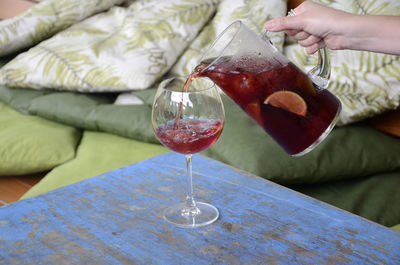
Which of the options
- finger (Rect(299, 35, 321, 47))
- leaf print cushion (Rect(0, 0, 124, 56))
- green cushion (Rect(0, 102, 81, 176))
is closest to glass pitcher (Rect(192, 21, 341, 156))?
finger (Rect(299, 35, 321, 47))

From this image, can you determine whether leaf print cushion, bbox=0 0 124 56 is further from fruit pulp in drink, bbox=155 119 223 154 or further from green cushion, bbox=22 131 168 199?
fruit pulp in drink, bbox=155 119 223 154

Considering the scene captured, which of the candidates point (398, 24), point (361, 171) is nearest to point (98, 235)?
point (398, 24)

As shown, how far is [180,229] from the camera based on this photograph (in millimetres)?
732

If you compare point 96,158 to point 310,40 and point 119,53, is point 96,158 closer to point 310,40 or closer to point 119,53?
point 119,53

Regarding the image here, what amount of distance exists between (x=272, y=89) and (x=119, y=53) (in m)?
1.26

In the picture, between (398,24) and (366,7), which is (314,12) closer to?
(398,24)

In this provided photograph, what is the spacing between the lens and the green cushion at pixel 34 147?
1493 mm

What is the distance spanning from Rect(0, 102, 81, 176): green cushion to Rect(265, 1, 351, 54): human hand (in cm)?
93

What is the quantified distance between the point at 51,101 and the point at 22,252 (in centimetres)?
120

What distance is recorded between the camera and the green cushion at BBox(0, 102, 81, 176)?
1493mm

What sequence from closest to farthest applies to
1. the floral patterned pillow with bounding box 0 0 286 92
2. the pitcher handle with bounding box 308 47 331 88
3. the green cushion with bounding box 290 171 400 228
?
the pitcher handle with bounding box 308 47 331 88 < the green cushion with bounding box 290 171 400 228 < the floral patterned pillow with bounding box 0 0 286 92

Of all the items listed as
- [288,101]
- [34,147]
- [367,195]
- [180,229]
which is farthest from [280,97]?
[34,147]

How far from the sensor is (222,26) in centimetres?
185

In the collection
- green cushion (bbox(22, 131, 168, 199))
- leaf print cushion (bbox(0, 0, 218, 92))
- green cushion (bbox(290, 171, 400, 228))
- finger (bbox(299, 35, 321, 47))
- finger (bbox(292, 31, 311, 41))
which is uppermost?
finger (bbox(292, 31, 311, 41))
